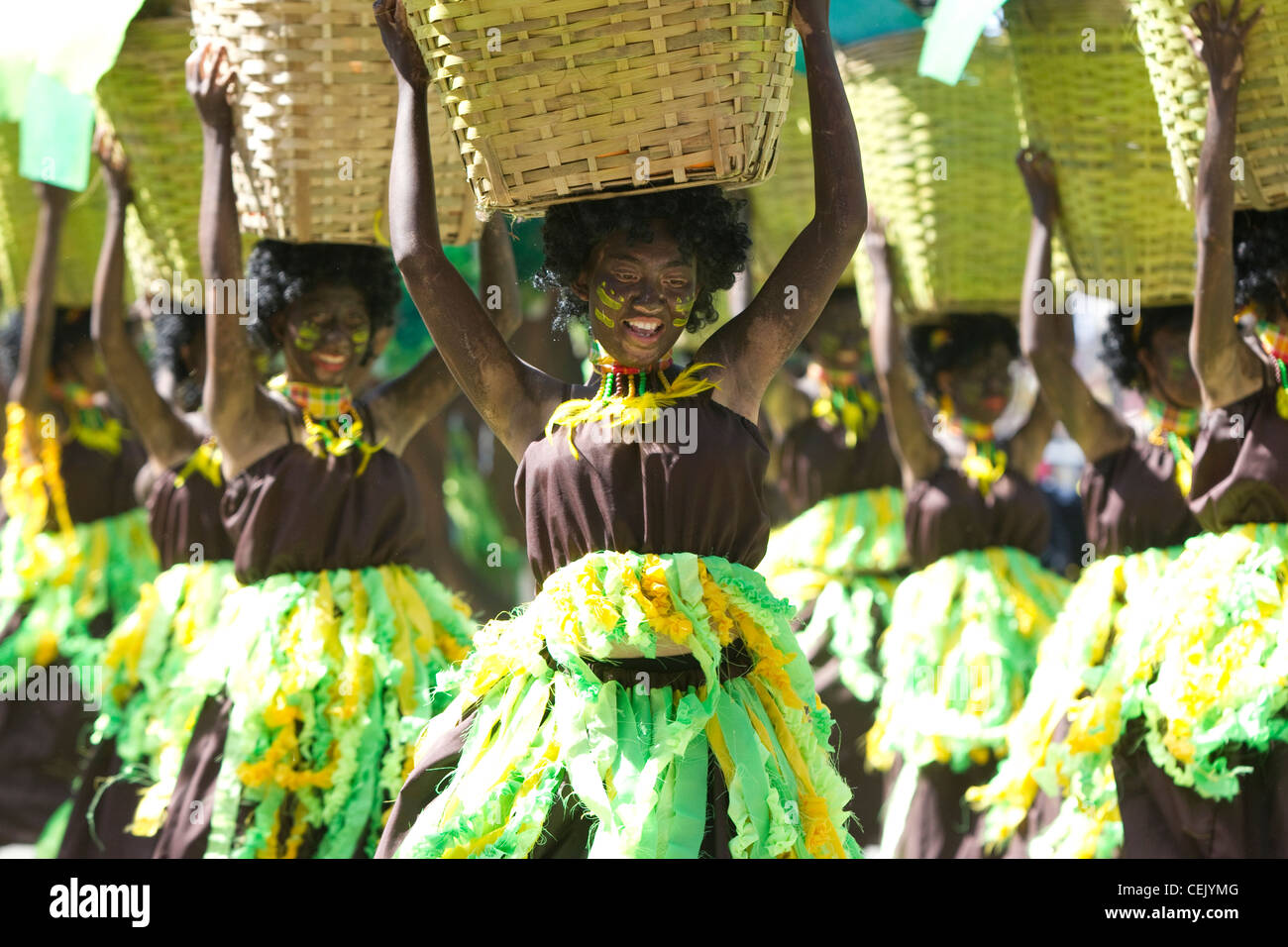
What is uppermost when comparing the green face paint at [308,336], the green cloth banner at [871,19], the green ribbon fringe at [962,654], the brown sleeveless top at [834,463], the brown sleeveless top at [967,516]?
the green cloth banner at [871,19]

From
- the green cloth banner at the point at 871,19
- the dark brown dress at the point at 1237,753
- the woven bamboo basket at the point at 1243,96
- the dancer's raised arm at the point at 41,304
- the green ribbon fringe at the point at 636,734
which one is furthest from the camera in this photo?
the dancer's raised arm at the point at 41,304

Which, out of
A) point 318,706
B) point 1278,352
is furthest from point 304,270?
point 1278,352

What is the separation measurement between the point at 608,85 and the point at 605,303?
40 centimetres

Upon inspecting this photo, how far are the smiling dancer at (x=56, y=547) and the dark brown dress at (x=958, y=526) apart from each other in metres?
2.90

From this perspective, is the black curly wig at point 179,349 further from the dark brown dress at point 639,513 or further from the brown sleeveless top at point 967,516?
the dark brown dress at point 639,513

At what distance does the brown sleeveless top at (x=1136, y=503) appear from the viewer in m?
4.79

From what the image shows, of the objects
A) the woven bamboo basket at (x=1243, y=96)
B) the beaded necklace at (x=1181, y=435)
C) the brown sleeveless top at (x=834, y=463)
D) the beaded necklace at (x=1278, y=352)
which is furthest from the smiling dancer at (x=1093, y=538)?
the brown sleeveless top at (x=834, y=463)

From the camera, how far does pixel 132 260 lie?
209 inches

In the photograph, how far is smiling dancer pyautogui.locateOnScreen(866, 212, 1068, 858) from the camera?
548 centimetres

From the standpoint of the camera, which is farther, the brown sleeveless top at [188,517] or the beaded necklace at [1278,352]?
the brown sleeveless top at [188,517]

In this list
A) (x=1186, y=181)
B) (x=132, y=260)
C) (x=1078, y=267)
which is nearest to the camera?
(x=1186, y=181)

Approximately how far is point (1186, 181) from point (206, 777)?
2.83 m

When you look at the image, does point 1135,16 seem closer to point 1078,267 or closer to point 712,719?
point 1078,267
